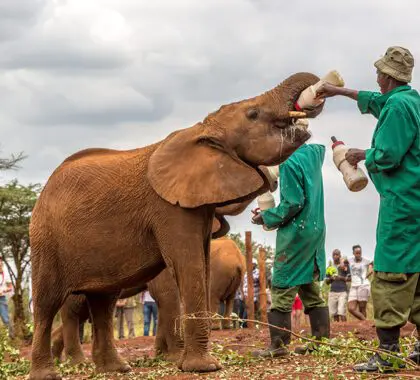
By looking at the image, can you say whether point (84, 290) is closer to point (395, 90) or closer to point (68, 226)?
point (68, 226)

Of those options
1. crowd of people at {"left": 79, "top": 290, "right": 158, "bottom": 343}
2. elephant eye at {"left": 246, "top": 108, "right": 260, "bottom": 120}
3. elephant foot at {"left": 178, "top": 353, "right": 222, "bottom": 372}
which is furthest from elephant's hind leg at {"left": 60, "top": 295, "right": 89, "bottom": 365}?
crowd of people at {"left": 79, "top": 290, "right": 158, "bottom": 343}

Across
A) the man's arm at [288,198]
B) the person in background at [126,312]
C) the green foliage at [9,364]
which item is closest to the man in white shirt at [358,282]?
the person in background at [126,312]

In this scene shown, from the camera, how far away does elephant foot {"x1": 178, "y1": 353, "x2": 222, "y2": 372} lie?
31.5 ft

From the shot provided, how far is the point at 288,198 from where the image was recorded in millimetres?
10844

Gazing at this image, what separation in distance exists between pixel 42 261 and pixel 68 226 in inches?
19.9

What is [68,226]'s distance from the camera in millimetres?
10375

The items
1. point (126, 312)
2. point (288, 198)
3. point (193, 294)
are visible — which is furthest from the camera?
point (126, 312)

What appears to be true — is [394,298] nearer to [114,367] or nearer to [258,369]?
[258,369]

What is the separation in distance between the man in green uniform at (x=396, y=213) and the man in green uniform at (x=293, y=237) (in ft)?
8.11

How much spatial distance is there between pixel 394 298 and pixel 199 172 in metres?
2.33

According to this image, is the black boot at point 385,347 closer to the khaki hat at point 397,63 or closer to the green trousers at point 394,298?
the green trousers at point 394,298

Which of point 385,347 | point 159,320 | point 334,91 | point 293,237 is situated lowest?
point 385,347

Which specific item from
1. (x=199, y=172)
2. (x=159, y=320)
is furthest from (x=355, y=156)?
(x=159, y=320)

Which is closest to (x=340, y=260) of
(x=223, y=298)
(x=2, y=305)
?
(x=223, y=298)
